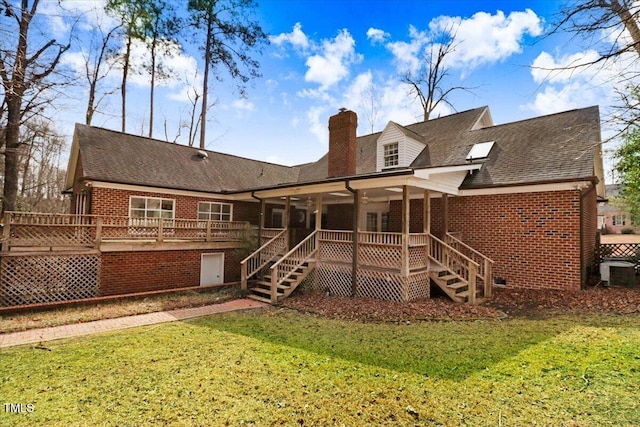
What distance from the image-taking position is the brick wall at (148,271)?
11.0 meters

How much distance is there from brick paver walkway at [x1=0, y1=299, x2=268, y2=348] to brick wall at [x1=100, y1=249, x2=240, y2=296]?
10.2 ft

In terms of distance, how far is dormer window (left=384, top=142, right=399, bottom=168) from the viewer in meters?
14.9

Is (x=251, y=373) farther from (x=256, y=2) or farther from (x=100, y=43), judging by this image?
(x=100, y=43)

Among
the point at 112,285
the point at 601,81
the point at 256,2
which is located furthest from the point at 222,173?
the point at 601,81

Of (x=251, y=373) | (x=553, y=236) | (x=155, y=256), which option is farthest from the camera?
(x=155, y=256)

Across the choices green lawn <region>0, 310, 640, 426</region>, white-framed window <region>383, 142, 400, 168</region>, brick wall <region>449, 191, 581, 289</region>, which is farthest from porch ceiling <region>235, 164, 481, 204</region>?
green lawn <region>0, 310, 640, 426</region>

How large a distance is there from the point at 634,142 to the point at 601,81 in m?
16.8

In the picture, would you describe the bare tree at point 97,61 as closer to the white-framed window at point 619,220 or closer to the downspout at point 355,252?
the downspout at point 355,252

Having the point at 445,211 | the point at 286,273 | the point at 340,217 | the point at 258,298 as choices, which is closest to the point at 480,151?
the point at 445,211

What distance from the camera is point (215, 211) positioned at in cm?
1589

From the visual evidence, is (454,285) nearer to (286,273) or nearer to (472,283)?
(472,283)

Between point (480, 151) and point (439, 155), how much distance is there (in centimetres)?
182

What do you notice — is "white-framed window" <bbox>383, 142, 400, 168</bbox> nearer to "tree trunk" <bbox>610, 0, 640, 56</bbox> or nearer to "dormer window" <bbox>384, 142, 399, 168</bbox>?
"dormer window" <bbox>384, 142, 399, 168</bbox>

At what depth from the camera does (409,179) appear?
9.01m
